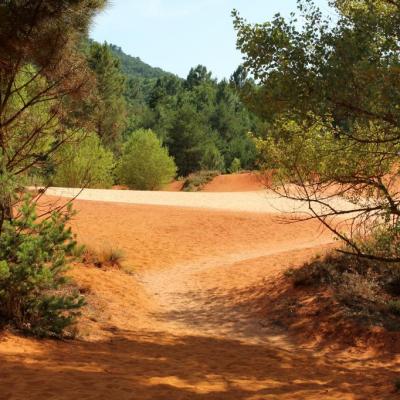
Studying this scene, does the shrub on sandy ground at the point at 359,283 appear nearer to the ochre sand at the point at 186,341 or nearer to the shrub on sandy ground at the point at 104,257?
the ochre sand at the point at 186,341

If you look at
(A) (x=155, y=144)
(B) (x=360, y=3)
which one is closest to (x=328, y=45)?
(B) (x=360, y=3)

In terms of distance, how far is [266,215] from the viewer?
19.9m

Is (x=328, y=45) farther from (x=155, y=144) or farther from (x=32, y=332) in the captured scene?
(x=155, y=144)

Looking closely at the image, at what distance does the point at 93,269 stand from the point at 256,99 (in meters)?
7.12

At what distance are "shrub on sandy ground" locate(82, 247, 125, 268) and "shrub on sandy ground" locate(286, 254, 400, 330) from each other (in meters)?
4.39

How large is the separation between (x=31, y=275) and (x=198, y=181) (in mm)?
32485

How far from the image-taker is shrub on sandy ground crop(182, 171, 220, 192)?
126 feet

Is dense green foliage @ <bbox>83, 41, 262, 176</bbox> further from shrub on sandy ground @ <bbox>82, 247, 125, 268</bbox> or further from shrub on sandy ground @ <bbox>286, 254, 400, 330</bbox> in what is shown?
shrub on sandy ground @ <bbox>286, 254, 400, 330</bbox>

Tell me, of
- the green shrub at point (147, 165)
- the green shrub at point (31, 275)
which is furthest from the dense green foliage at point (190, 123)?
the green shrub at point (31, 275)

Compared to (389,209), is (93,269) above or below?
below

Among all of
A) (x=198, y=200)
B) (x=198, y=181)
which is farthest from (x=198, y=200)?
(x=198, y=181)

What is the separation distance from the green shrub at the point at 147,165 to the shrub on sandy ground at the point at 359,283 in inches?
1057

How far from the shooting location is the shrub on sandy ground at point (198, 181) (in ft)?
126

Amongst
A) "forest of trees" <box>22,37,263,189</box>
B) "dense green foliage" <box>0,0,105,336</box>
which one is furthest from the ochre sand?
"forest of trees" <box>22,37,263,189</box>
